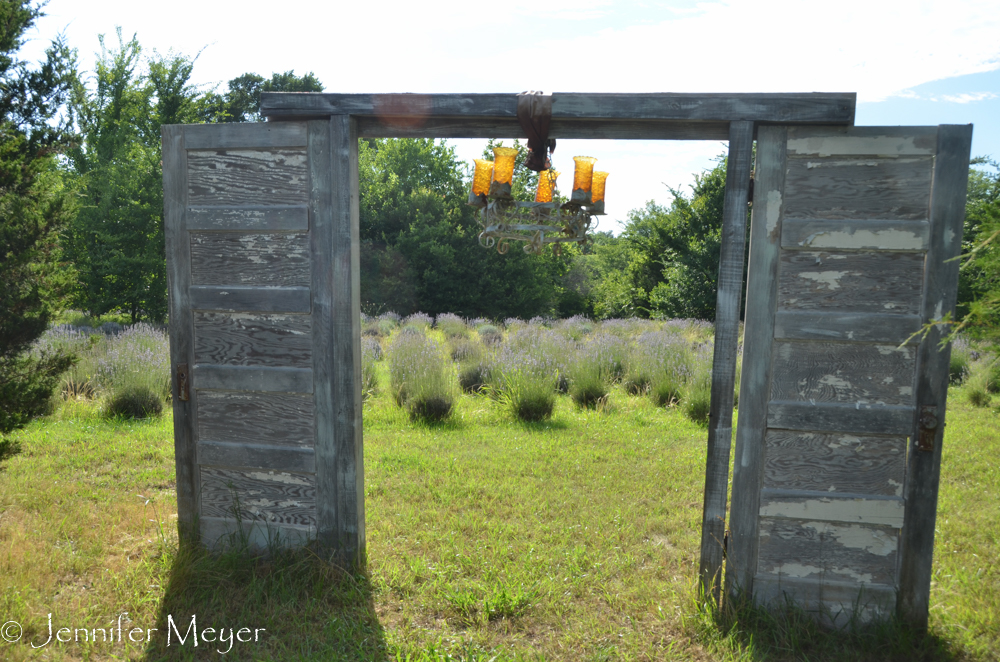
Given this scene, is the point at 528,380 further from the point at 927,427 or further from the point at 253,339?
the point at 927,427

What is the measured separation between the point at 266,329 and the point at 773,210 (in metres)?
2.65

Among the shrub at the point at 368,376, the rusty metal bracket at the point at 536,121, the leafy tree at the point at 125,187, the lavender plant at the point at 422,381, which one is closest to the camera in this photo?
the rusty metal bracket at the point at 536,121

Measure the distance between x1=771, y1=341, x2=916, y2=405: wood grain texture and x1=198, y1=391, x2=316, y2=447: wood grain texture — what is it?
2.43 meters

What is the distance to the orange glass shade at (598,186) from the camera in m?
2.98

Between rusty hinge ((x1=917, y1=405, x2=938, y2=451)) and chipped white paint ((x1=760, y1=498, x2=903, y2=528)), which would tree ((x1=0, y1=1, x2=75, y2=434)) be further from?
rusty hinge ((x1=917, y1=405, x2=938, y2=451))

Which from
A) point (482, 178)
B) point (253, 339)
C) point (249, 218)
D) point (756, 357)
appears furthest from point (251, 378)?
point (756, 357)

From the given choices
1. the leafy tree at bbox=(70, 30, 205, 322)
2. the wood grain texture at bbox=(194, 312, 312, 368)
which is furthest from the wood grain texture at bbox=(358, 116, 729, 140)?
the leafy tree at bbox=(70, 30, 205, 322)

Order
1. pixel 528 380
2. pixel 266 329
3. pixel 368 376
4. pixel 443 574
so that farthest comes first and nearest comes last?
pixel 368 376, pixel 528 380, pixel 443 574, pixel 266 329

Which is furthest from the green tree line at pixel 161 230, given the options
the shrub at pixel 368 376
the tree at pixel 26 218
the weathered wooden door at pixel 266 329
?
the shrub at pixel 368 376

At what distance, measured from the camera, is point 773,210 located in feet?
9.47

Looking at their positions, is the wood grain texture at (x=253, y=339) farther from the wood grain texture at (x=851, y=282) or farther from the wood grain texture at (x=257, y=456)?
the wood grain texture at (x=851, y=282)

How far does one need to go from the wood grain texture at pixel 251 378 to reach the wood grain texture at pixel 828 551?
249cm

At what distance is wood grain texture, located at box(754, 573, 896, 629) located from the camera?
9.66ft

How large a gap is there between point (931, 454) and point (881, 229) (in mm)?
1084
